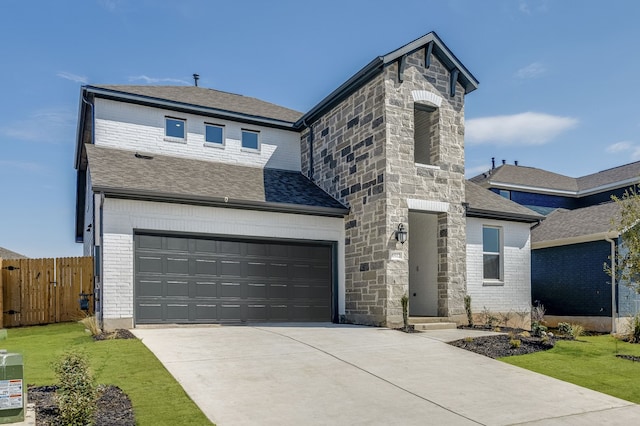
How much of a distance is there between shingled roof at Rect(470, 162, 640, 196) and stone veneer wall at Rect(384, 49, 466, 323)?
11.9 metres

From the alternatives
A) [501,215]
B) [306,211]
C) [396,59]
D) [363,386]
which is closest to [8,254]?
[306,211]

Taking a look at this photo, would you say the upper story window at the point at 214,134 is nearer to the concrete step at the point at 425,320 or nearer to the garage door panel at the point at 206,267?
the garage door panel at the point at 206,267

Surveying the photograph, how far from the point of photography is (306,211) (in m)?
14.6

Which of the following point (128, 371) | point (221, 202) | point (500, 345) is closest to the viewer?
point (128, 371)

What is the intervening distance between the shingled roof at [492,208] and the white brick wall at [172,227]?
15.7ft

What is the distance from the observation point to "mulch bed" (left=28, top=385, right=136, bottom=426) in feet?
17.9

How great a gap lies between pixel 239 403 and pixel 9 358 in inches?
110

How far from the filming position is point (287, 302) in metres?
14.4

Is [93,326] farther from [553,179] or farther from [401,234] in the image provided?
[553,179]

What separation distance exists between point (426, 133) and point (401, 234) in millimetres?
4306

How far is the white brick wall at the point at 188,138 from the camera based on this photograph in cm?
1603

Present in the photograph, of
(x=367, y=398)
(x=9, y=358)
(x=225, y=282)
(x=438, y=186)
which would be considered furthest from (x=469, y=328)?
(x=9, y=358)

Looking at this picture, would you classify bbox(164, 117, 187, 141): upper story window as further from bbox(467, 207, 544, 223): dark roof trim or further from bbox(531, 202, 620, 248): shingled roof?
bbox(531, 202, 620, 248): shingled roof

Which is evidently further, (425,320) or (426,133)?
(426,133)
